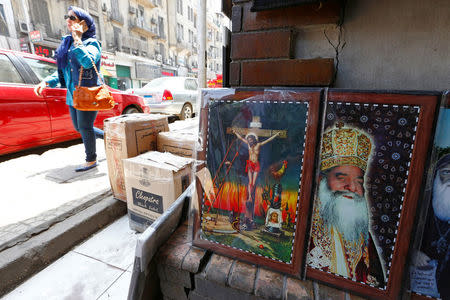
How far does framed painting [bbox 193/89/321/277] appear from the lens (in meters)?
0.90

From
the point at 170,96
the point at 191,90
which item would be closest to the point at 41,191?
the point at 170,96

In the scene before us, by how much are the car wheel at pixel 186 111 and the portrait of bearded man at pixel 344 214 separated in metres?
6.04

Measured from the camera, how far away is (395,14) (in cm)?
90

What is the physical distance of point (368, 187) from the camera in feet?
2.66

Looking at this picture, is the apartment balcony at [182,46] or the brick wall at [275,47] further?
the apartment balcony at [182,46]

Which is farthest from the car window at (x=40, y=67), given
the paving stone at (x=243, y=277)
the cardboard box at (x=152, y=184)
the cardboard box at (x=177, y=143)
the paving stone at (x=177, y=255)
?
the paving stone at (x=243, y=277)

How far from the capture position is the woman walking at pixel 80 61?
86.4 inches

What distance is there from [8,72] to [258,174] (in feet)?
12.7

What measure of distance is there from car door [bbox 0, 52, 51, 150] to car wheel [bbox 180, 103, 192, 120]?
368 cm

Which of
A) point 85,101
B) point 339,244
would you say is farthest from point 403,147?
point 85,101

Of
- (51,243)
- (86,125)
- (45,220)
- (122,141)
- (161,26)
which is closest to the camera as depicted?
(51,243)

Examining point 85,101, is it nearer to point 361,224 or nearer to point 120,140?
point 120,140

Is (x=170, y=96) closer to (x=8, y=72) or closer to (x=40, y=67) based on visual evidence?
(x=40, y=67)

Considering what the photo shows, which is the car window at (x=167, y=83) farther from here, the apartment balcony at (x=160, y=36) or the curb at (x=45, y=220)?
the apartment balcony at (x=160, y=36)
